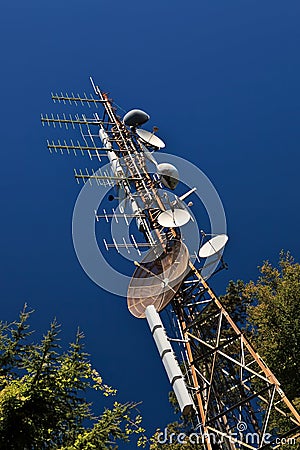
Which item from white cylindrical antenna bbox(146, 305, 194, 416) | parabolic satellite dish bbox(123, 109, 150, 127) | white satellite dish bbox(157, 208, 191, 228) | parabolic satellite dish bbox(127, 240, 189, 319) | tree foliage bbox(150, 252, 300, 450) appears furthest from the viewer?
tree foliage bbox(150, 252, 300, 450)

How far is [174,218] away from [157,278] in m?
1.24

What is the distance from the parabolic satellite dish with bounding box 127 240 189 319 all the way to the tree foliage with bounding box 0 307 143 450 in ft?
5.24

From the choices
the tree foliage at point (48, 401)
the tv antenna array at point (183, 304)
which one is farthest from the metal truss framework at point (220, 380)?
the tree foliage at point (48, 401)

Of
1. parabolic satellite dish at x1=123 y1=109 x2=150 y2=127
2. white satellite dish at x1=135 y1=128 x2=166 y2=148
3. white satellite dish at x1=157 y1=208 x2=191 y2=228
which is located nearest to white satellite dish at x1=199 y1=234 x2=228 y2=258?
white satellite dish at x1=157 y1=208 x2=191 y2=228

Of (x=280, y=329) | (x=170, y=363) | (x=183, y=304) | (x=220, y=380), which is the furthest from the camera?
(x=280, y=329)

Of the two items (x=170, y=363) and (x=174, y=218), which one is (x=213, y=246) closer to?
(x=174, y=218)

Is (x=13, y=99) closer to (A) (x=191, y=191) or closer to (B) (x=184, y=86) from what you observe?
(B) (x=184, y=86)

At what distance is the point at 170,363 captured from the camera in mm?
8117

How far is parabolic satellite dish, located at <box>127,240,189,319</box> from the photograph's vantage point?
380 inches

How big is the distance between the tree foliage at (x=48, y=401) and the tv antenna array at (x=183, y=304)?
1.36 metres

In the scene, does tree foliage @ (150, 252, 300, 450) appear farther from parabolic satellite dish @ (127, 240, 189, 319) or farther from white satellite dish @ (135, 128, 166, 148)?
white satellite dish @ (135, 128, 166, 148)

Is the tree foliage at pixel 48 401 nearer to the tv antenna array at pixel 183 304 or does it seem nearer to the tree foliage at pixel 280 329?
the tv antenna array at pixel 183 304

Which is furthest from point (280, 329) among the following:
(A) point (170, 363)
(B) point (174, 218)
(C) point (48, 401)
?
(C) point (48, 401)

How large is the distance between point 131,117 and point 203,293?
613cm
